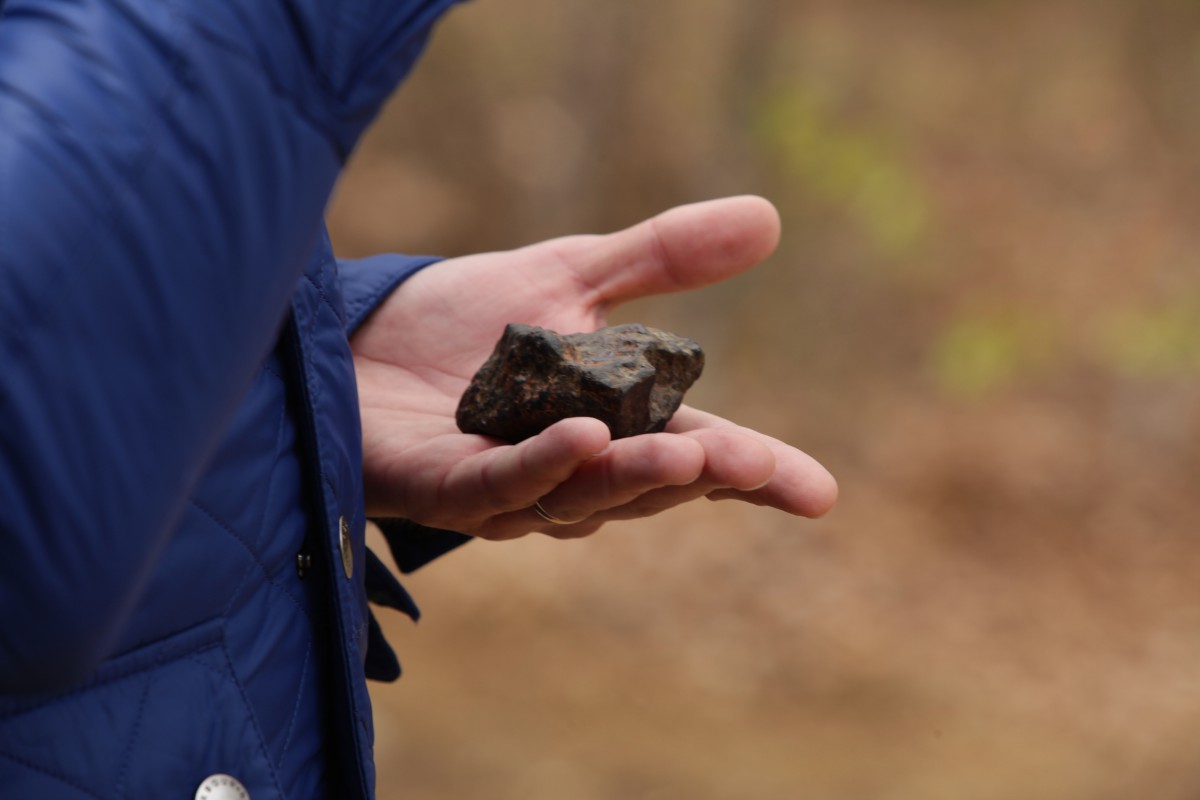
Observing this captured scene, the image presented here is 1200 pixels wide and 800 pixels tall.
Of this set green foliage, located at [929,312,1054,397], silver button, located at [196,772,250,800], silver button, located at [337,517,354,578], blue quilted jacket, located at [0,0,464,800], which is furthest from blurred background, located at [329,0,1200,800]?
blue quilted jacket, located at [0,0,464,800]

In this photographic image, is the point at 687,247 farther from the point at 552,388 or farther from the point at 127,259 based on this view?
the point at 127,259

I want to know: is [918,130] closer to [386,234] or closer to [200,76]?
[386,234]

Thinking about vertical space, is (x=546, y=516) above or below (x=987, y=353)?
below

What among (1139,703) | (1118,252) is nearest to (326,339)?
(1139,703)

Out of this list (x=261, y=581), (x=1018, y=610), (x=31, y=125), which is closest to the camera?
(x=31, y=125)

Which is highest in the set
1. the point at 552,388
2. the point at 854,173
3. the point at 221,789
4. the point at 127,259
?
the point at 854,173

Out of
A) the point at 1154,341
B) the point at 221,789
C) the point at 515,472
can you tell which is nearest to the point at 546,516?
the point at 515,472

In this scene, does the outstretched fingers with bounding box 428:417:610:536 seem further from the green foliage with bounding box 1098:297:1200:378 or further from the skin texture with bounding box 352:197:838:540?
the green foliage with bounding box 1098:297:1200:378
